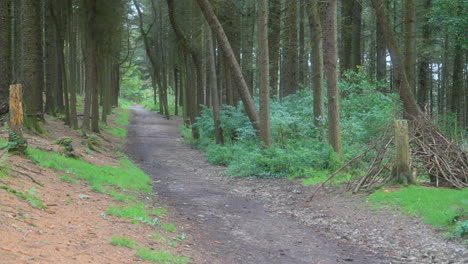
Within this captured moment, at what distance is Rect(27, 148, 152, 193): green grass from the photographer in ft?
31.7

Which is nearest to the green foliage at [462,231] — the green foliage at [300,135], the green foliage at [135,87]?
the green foliage at [300,135]

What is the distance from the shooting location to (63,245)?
4.91 meters

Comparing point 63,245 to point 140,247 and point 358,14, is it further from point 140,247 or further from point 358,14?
point 358,14

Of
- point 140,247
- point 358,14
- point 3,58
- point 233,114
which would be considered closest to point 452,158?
point 140,247

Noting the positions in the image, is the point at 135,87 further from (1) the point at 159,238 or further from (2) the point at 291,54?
(1) the point at 159,238

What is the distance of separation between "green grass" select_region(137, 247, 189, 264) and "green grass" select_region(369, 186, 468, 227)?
171 inches

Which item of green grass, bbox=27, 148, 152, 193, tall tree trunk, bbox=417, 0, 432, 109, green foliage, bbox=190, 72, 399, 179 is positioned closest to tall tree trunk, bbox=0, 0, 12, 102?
green grass, bbox=27, 148, 152, 193

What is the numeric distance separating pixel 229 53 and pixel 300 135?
A: 14.3 ft

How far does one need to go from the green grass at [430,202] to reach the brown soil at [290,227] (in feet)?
0.82

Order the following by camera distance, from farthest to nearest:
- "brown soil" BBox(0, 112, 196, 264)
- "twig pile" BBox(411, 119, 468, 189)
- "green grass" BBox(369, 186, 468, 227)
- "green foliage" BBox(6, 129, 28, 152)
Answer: "twig pile" BBox(411, 119, 468, 189) → "green foliage" BBox(6, 129, 28, 152) → "green grass" BBox(369, 186, 468, 227) → "brown soil" BBox(0, 112, 196, 264)

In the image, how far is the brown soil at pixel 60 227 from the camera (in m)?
4.54

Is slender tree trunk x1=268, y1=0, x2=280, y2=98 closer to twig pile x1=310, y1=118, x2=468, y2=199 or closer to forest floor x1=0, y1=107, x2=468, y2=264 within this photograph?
forest floor x1=0, y1=107, x2=468, y2=264

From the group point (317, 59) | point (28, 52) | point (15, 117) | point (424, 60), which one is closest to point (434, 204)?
point (317, 59)

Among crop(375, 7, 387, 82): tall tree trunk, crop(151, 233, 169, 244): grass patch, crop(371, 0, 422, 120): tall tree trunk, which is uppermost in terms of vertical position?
crop(375, 7, 387, 82): tall tree trunk
